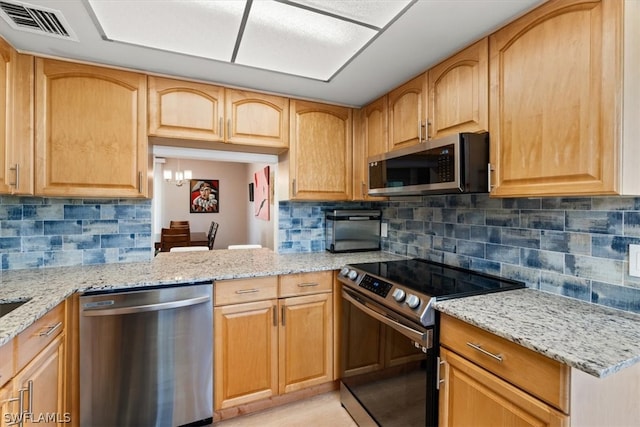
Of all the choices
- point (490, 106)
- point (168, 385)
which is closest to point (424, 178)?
point (490, 106)

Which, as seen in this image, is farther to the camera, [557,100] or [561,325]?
[557,100]

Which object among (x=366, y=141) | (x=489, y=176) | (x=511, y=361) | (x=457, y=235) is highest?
(x=366, y=141)

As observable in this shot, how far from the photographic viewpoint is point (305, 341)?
6.41ft

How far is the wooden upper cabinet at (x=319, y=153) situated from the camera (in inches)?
89.5

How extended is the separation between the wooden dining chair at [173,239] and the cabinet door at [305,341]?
2.92m

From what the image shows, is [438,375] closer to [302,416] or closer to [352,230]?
[302,416]

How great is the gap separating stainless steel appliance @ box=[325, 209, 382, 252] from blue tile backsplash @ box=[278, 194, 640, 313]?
247mm

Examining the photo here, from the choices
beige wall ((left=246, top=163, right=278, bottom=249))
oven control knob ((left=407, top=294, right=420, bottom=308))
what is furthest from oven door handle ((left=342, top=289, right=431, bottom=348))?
beige wall ((left=246, top=163, right=278, bottom=249))

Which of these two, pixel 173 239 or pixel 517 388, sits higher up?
pixel 173 239

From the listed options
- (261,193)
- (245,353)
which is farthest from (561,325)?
(261,193)

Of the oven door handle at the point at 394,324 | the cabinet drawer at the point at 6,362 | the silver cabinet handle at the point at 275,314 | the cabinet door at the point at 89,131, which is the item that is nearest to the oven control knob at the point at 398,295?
the oven door handle at the point at 394,324

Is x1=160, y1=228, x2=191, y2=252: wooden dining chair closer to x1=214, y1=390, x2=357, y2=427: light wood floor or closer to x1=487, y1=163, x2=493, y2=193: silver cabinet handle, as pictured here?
x1=214, y1=390, x2=357, y2=427: light wood floor

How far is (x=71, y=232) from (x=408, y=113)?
228 centimetres

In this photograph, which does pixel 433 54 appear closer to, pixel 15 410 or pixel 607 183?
pixel 607 183
